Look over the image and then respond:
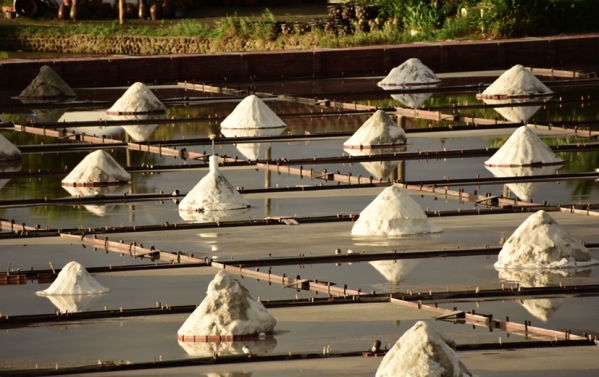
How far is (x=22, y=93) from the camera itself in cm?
3347

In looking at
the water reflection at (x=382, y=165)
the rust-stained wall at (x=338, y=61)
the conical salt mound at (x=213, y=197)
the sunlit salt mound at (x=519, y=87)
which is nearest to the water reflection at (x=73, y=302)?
the conical salt mound at (x=213, y=197)

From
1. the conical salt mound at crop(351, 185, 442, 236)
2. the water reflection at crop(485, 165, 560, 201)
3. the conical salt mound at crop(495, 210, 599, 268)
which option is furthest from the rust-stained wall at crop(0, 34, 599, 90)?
the conical salt mound at crop(495, 210, 599, 268)

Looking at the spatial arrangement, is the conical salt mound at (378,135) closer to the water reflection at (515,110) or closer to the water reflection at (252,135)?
the water reflection at (252,135)

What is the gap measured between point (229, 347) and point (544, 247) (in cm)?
367

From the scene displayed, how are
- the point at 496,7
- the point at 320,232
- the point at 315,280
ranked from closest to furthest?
the point at 315,280 < the point at 320,232 < the point at 496,7

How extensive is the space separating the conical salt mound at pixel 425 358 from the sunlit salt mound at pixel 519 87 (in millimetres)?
19666

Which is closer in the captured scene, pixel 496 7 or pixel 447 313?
pixel 447 313

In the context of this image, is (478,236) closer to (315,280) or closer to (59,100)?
(315,280)

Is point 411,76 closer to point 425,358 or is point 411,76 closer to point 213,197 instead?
point 213,197

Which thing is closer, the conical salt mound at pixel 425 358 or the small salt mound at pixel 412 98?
the conical salt mound at pixel 425 358

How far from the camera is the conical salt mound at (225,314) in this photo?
1341 cm

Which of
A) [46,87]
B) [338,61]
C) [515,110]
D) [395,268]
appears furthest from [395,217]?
[338,61]

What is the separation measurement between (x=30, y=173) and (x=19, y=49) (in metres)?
24.9

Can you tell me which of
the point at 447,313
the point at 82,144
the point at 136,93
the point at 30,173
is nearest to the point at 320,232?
the point at 447,313
